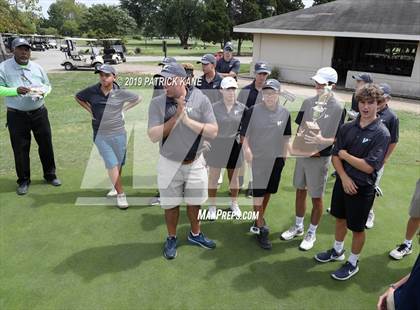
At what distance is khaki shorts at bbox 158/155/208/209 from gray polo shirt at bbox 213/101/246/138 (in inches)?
32.6

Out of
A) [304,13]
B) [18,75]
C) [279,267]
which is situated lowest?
[279,267]

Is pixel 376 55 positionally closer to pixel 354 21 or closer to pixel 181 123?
pixel 354 21

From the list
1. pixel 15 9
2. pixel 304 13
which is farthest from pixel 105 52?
pixel 304 13

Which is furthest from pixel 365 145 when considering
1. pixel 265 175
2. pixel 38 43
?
pixel 38 43

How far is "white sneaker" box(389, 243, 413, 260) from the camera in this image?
3915 mm

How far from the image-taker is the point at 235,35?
144 ft

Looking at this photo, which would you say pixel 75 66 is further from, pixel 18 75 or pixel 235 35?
pixel 235 35

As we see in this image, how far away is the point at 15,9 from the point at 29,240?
3351 centimetres

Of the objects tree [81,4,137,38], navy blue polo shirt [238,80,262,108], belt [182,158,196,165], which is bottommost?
belt [182,158,196,165]

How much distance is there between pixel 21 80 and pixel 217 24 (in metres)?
40.1

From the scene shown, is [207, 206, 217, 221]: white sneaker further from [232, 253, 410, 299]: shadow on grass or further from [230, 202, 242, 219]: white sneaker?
[232, 253, 410, 299]: shadow on grass

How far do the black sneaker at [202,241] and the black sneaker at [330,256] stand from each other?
1206mm

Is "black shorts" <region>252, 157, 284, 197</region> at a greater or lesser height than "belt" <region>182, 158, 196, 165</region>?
lesser

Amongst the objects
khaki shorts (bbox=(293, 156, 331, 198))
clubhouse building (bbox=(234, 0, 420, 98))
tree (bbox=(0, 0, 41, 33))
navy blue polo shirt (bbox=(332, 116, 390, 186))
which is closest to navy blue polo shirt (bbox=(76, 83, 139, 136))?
khaki shorts (bbox=(293, 156, 331, 198))
